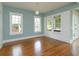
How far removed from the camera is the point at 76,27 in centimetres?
309

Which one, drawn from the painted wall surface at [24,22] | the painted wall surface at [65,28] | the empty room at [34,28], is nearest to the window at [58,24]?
the empty room at [34,28]

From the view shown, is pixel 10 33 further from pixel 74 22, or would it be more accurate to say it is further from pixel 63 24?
pixel 74 22

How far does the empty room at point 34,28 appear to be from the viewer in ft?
9.10

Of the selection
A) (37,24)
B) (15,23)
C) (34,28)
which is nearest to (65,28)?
(34,28)

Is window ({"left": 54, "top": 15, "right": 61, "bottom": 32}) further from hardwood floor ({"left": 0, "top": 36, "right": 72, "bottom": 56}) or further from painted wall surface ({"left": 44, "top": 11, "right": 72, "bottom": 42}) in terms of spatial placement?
hardwood floor ({"left": 0, "top": 36, "right": 72, "bottom": 56})

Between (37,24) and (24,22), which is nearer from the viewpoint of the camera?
(24,22)

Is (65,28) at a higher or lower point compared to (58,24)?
lower

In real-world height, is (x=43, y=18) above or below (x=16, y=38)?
above

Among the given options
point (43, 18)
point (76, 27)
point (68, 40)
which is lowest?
point (68, 40)

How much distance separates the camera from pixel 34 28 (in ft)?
14.5

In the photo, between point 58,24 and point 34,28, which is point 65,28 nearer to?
point 58,24

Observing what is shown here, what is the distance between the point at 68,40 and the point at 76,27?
0.57 metres

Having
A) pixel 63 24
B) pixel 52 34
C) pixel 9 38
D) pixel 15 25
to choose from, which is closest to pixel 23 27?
pixel 15 25

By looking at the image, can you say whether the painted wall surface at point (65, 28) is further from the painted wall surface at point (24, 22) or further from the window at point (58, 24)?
the painted wall surface at point (24, 22)
